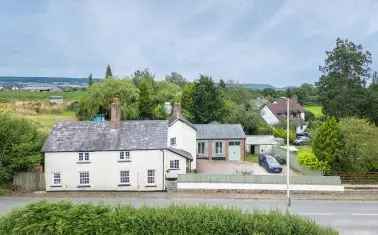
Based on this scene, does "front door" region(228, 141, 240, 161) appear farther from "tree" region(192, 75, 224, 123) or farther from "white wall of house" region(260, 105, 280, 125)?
"white wall of house" region(260, 105, 280, 125)

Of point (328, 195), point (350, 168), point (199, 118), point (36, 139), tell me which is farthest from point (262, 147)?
point (36, 139)

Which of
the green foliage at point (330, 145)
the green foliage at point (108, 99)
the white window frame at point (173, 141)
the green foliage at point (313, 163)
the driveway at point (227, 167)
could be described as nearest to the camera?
the green foliage at point (330, 145)

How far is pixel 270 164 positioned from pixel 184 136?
9.85 m

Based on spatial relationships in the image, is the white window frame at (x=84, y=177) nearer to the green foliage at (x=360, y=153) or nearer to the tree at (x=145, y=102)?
the green foliage at (x=360, y=153)

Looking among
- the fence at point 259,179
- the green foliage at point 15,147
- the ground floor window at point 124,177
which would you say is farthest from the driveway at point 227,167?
the green foliage at point 15,147

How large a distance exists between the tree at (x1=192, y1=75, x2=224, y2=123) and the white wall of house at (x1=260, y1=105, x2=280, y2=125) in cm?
3412

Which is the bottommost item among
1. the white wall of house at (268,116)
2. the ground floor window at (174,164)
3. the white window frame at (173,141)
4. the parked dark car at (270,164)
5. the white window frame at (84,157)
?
the parked dark car at (270,164)

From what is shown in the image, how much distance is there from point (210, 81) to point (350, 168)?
33550 millimetres

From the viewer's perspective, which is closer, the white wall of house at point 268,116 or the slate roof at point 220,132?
the slate roof at point 220,132

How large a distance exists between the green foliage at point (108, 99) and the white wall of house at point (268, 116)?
3781 cm

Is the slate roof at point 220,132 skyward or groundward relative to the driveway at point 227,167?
skyward

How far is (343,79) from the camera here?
8188 centimetres

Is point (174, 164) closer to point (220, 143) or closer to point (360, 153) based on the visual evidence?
point (220, 143)

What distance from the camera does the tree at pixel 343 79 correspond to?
80188mm
